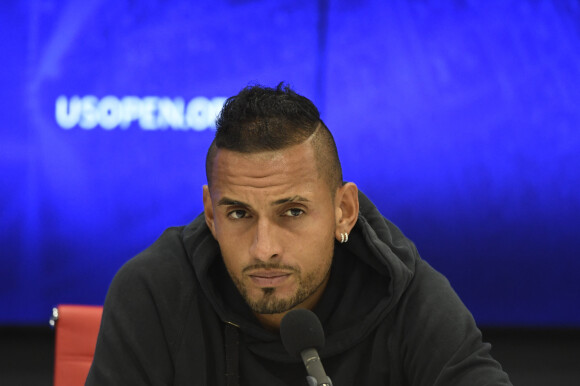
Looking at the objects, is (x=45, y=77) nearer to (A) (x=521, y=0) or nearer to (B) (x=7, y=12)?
(B) (x=7, y=12)

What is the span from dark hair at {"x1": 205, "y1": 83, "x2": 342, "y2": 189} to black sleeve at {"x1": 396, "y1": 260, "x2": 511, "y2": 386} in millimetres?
322

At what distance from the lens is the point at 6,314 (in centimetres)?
301

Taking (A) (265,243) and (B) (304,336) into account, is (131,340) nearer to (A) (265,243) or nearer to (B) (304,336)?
(A) (265,243)

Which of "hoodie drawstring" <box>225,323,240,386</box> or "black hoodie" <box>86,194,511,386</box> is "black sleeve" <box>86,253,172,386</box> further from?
"hoodie drawstring" <box>225,323,240,386</box>

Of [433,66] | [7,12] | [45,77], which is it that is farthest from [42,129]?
[433,66]

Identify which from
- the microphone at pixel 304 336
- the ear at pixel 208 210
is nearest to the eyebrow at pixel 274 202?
the ear at pixel 208 210

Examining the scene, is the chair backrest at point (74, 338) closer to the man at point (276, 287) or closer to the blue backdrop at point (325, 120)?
the man at point (276, 287)

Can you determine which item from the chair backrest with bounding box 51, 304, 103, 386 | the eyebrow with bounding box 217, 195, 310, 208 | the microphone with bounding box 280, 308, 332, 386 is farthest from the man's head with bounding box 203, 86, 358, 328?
the chair backrest with bounding box 51, 304, 103, 386

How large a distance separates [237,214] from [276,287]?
0.18 meters

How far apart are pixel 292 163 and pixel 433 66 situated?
171 cm

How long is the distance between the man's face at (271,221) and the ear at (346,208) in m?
0.08

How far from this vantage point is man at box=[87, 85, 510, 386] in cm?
150

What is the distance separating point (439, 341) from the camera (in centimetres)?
151

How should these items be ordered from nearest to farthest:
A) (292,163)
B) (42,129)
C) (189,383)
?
(292,163) < (189,383) < (42,129)
